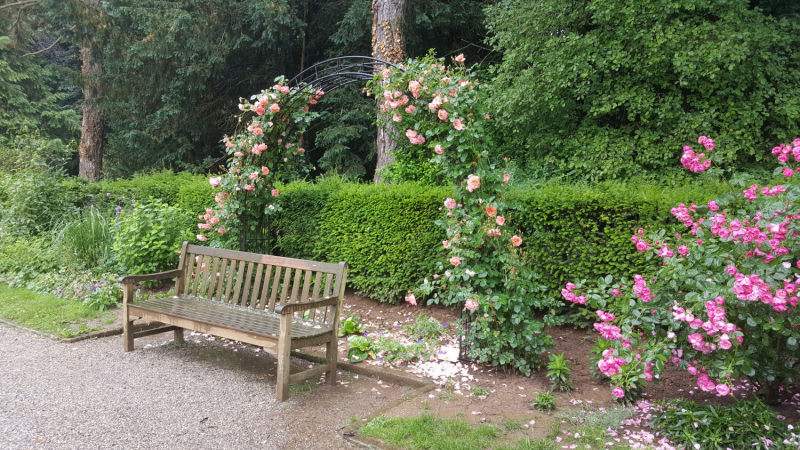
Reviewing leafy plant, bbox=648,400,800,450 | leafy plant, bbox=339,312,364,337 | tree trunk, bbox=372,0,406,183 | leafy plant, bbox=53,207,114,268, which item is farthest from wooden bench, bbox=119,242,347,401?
tree trunk, bbox=372,0,406,183

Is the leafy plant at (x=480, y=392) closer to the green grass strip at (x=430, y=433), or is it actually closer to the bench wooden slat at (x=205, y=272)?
the green grass strip at (x=430, y=433)

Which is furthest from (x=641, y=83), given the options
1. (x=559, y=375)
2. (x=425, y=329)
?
(x=559, y=375)

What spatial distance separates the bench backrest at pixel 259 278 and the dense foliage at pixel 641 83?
4.74 m

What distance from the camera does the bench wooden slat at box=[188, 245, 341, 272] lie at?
409cm

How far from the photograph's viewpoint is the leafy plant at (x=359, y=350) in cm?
446

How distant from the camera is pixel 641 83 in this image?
7340 millimetres

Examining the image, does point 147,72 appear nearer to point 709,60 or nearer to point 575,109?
point 575,109

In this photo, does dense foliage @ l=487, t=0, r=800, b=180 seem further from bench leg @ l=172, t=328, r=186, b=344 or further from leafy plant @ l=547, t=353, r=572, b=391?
bench leg @ l=172, t=328, r=186, b=344

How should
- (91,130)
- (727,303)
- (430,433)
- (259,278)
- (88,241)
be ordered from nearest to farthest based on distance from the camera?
(727,303) < (430,433) < (259,278) < (88,241) < (91,130)

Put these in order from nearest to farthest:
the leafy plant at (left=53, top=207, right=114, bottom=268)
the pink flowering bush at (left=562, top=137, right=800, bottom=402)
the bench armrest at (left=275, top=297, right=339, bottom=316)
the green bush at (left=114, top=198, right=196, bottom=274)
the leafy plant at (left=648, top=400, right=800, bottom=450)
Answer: the pink flowering bush at (left=562, top=137, right=800, bottom=402) → the leafy plant at (left=648, top=400, right=800, bottom=450) → the bench armrest at (left=275, top=297, right=339, bottom=316) → the green bush at (left=114, top=198, right=196, bottom=274) → the leafy plant at (left=53, top=207, right=114, bottom=268)

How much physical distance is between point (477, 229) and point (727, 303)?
5.86 feet

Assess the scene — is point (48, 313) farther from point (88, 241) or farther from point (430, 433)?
point (430, 433)

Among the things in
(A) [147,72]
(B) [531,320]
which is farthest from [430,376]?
(A) [147,72]

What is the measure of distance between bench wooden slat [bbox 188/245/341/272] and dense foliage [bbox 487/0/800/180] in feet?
15.7
